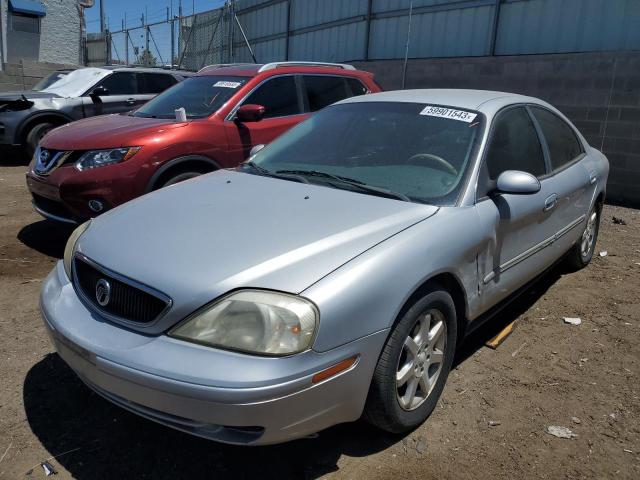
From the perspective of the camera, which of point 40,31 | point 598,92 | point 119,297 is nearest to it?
point 119,297

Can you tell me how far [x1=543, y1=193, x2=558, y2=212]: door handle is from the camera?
361cm

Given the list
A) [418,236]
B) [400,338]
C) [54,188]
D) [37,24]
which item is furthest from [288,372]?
[37,24]

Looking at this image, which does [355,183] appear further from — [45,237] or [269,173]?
[45,237]

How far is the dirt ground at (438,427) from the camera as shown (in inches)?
95.3

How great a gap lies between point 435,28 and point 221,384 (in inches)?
446

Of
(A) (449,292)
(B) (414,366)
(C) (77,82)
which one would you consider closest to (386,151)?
(A) (449,292)

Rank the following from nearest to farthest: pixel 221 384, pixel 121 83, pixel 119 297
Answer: pixel 221 384 → pixel 119 297 → pixel 121 83

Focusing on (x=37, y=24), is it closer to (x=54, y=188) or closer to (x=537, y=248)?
(x=54, y=188)

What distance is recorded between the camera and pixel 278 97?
591cm

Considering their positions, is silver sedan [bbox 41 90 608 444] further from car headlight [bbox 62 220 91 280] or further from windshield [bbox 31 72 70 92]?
windshield [bbox 31 72 70 92]

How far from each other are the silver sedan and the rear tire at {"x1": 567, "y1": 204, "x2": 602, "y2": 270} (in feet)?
4.49

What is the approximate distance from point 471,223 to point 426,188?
0.32 metres

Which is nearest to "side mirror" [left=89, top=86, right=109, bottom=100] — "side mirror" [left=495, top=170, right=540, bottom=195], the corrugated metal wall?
the corrugated metal wall

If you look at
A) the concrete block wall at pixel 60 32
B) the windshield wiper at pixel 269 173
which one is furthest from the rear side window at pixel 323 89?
the concrete block wall at pixel 60 32
